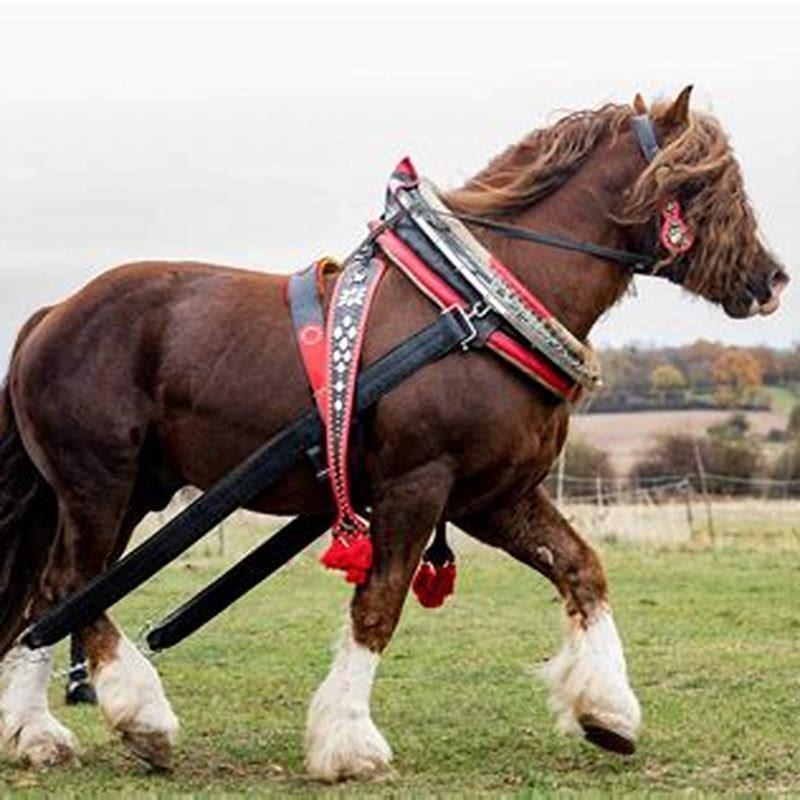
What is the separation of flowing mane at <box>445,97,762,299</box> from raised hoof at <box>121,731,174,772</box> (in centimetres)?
255

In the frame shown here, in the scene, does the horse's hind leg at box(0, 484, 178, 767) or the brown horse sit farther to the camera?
the horse's hind leg at box(0, 484, 178, 767)

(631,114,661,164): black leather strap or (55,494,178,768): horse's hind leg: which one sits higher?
(631,114,661,164): black leather strap

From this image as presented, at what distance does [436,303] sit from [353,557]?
1087 mm

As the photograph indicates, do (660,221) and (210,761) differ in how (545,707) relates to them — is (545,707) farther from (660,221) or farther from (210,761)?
(660,221)

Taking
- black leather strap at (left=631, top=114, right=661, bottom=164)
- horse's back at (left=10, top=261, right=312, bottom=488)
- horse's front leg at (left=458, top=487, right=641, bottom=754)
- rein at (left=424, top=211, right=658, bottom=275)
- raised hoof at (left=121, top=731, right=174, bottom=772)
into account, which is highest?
black leather strap at (left=631, top=114, right=661, bottom=164)

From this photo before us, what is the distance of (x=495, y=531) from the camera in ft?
26.2

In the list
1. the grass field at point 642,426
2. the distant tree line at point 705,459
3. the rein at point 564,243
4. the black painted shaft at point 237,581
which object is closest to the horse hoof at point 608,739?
the black painted shaft at point 237,581

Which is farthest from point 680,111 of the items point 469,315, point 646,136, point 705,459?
point 705,459

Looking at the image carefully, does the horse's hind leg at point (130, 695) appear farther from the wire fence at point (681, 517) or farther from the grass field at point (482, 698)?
the wire fence at point (681, 517)

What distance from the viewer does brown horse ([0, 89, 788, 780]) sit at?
23.8ft

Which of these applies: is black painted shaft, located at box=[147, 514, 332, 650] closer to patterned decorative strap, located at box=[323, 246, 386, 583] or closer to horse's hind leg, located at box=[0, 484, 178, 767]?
horse's hind leg, located at box=[0, 484, 178, 767]

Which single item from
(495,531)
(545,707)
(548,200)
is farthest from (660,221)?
(545,707)

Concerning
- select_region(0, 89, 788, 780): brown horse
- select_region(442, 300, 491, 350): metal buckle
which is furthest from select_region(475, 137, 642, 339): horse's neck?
select_region(442, 300, 491, 350): metal buckle

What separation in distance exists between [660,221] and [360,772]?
2576 millimetres
